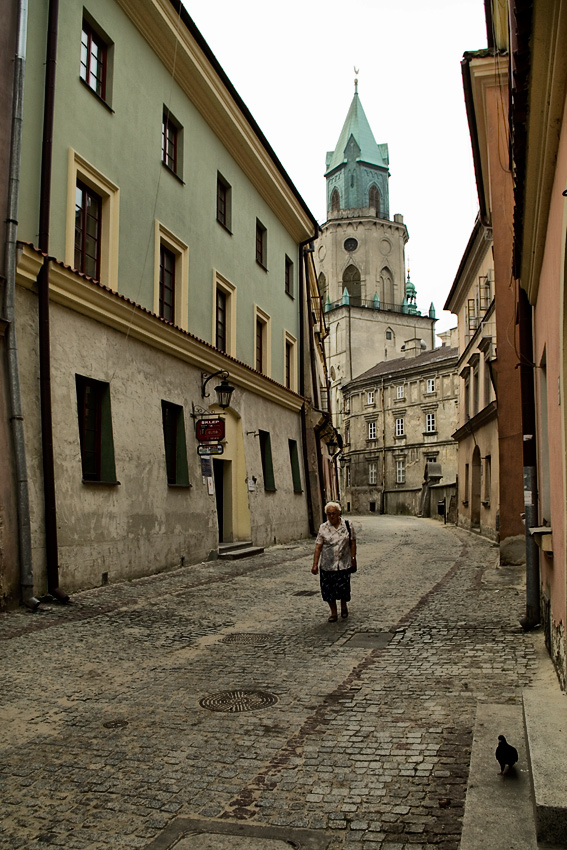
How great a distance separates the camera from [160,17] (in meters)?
14.6

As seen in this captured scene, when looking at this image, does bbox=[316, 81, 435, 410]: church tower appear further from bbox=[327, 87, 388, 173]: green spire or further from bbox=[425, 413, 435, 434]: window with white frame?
bbox=[425, 413, 435, 434]: window with white frame

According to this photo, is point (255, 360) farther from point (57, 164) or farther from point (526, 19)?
point (526, 19)

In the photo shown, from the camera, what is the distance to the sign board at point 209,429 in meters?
15.9

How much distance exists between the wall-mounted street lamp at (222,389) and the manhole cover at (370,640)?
27.9ft

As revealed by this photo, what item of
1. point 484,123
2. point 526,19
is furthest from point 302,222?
point 526,19

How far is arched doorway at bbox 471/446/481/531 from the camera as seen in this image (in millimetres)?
27553

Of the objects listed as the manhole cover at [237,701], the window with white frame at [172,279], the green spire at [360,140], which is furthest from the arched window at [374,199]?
the manhole cover at [237,701]

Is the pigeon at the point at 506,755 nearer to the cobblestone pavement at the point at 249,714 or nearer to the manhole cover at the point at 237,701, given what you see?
the cobblestone pavement at the point at 249,714

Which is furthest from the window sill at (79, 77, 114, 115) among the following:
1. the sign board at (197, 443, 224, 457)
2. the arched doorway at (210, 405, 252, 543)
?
the arched doorway at (210, 405, 252, 543)

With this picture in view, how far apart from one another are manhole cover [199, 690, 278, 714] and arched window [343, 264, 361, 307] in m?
75.7

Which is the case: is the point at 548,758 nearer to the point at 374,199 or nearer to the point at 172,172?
the point at 172,172

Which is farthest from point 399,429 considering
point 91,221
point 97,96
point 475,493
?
point 97,96

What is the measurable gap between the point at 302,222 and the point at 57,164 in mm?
15157

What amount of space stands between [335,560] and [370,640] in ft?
4.91
